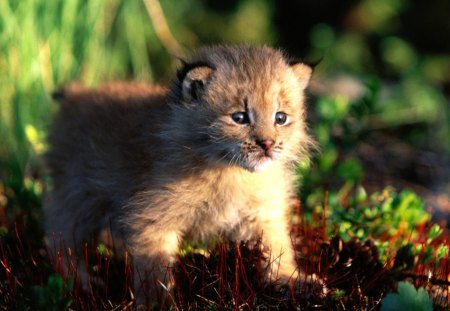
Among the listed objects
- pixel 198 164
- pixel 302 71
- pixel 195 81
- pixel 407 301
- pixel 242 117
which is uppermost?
pixel 302 71

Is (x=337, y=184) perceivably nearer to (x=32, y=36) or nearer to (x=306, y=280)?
(x=306, y=280)

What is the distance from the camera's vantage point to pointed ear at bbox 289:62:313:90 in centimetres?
347

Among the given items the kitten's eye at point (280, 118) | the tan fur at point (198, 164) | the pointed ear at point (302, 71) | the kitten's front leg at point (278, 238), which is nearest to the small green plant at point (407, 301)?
the tan fur at point (198, 164)

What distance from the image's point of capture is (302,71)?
3.51 metres

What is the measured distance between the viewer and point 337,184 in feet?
17.4

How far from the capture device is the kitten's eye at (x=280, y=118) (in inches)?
128

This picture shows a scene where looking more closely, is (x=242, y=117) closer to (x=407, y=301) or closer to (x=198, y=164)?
(x=198, y=164)

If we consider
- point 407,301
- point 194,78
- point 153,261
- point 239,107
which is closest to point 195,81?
point 194,78

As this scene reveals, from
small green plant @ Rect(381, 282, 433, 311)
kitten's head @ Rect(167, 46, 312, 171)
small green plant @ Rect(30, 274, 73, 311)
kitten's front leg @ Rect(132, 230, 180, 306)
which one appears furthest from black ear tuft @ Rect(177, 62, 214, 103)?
small green plant @ Rect(381, 282, 433, 311)

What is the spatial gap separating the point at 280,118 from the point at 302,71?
0.39 meters

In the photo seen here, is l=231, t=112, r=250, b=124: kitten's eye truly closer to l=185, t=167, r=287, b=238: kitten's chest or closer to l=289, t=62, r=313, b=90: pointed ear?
l=185, t=167, r=287, b=238: kitten's chest

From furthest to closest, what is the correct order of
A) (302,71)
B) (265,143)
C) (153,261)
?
1. (302,71)
2. (153,261)
3. (265,143)

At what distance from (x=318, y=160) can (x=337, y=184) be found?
886 millimetres

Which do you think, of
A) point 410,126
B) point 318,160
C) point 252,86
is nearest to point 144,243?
point 252,86
